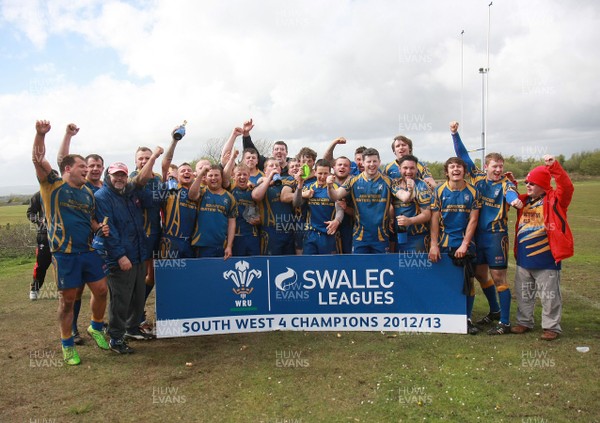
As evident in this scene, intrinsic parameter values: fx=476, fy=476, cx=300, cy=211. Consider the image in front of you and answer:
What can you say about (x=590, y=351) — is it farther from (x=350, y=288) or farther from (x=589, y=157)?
(x=589, y=157)

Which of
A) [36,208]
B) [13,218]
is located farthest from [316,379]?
[13,218]

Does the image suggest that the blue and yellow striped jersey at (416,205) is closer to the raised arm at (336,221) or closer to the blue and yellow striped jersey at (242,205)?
the raised arm at (336,221)

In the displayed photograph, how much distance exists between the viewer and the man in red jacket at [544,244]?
5770 mm

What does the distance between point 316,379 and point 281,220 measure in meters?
2.71

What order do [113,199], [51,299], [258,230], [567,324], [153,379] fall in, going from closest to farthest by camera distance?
[153,379] → [113,199] → [567,324] → [258,230] → [51,299]

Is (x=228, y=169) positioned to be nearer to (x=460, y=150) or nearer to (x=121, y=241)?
(x=121, y=241)

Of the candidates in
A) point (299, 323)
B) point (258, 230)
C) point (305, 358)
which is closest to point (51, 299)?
point (258, 230)

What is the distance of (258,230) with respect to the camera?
23.4ft

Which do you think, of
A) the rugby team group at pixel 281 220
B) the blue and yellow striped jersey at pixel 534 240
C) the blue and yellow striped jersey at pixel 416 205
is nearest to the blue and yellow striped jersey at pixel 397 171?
the rugby team group at pixel 281 220

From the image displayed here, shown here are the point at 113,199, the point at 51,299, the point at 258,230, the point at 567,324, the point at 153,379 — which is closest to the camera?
the point at 153,379

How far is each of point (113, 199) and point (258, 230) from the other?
84.6 inches

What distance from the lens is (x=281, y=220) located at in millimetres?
7031

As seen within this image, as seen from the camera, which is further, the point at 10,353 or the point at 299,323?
the point at 299,323

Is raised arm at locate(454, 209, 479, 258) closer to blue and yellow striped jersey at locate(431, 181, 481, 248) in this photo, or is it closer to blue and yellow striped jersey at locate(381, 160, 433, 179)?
blue and yellow striped jersey at locate(431, 181, 481, 248)
